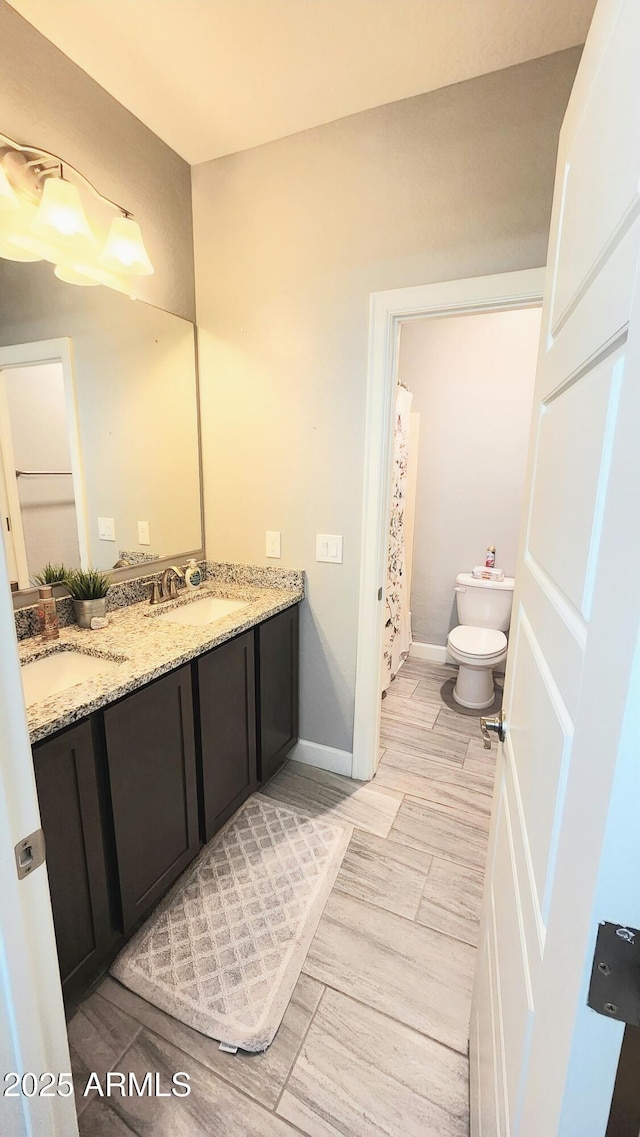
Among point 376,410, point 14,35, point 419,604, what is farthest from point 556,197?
point 419,604

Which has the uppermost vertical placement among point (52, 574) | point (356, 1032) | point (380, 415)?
point (380, 415)

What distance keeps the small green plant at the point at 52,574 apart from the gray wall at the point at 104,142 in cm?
117

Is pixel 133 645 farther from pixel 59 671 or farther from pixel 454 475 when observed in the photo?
pixel 454 475

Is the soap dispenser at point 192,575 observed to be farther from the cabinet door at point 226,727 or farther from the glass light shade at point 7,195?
the glass light shade at point 7,195

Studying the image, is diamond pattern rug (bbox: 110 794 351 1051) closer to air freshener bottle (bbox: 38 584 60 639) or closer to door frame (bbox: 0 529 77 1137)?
door frame (bbox: 0 529 77 1137)

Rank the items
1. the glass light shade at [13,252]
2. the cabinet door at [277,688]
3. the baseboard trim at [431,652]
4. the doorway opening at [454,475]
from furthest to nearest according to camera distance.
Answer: the baseboard trim at [431,652]
the doorway opening at [454,475]
the cabinet door at [277,688]
the glass light shade at [13,252]

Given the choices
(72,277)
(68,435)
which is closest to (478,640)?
(68,435)

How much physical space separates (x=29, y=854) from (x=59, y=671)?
96 cm

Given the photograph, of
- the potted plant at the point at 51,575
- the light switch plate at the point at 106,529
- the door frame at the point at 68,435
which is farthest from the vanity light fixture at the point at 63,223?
the potted plant at the point at 51,575

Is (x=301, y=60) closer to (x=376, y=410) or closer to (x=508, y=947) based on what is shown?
(x=376, y=410)

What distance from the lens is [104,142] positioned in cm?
162

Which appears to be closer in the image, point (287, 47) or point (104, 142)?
point (287, 47)

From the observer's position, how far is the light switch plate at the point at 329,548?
203 cm

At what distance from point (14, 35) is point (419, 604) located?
3322 mm
